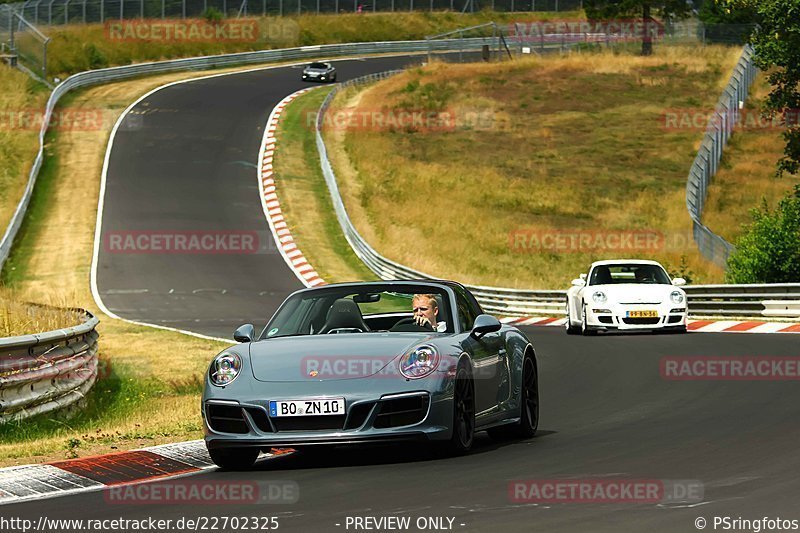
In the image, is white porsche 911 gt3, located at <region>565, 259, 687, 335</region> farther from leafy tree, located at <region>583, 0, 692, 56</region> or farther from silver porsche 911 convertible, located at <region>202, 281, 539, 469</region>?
leafy tree, located at <region>583, 0, 692, 56</region>

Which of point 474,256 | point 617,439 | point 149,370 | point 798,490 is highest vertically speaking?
point 798,490

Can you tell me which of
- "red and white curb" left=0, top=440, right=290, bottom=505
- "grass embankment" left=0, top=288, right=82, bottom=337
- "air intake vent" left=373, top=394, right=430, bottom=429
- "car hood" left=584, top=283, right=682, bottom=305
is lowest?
"car hood" left=584, top=283, right=682, bottom=305

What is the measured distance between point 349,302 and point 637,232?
3639cm

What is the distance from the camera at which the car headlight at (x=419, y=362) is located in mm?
9891

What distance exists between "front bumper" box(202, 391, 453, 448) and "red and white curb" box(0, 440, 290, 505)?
49 cm

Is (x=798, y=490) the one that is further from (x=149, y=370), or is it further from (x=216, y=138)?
(x=216, y=138)

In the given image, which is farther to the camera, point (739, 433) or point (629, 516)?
point (739, 433)

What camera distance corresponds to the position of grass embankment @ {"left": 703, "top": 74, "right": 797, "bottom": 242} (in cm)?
4832

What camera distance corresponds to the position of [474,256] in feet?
145

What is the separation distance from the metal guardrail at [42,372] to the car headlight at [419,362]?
4234 millimetres

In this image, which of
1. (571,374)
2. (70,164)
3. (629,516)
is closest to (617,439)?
(629,516)

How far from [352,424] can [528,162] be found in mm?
49211

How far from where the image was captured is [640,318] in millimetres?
24266

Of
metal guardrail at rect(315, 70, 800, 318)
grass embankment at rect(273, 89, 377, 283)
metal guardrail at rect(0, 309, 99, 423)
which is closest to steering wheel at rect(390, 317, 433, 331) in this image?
metal guardrail at rect(0, 309, 99, 423)
